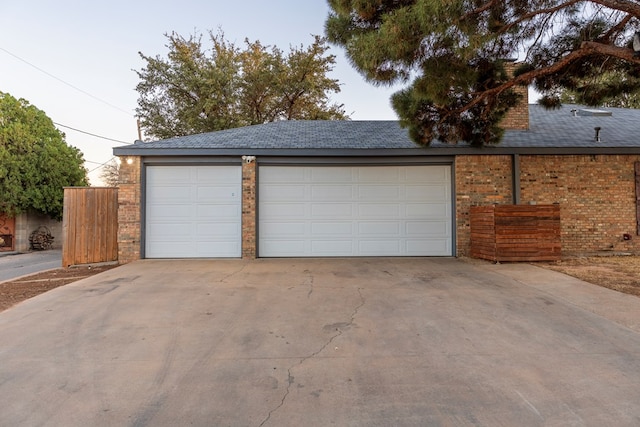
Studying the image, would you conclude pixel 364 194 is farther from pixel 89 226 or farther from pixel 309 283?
pixel 89 226

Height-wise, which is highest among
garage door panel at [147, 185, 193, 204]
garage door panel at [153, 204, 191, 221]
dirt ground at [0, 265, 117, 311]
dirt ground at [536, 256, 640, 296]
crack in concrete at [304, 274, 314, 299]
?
garage door panel at [147, 185, 193, 204]

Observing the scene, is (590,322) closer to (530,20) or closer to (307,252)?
(530,20)

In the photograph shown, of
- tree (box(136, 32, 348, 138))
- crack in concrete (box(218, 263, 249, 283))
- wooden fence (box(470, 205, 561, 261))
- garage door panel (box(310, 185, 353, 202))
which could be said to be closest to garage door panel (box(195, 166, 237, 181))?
garage door panel (box(310, 185, 353, 202))

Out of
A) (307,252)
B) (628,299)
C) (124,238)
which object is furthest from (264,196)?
(628,299)

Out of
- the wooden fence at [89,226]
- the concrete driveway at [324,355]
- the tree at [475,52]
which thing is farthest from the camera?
the wooden fence at [89,226]

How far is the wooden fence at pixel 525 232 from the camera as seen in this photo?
773cm

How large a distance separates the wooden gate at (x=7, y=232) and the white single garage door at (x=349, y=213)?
1381 centimetres

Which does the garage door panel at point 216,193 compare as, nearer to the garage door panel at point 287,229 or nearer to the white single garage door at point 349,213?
the white single garage door at point 349,213

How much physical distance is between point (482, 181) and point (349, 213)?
344cm

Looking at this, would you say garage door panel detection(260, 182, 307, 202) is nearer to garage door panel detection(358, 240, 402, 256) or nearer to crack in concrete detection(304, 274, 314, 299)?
garage door panel detection(358, 240, 402, 256)

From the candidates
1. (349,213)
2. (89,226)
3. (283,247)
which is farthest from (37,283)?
(349,213)

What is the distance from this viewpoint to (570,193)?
895 centimetres

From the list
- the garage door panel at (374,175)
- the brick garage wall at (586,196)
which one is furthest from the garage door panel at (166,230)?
the brick garage wall at (586,196)

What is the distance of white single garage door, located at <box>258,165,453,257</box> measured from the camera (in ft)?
29.5
